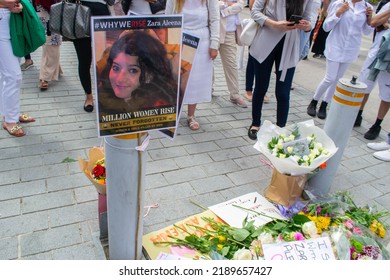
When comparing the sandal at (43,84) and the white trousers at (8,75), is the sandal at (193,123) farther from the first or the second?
the sandal at (43,84)

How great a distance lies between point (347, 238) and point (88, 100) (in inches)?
131

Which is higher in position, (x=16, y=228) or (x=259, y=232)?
(x=259, y=232)

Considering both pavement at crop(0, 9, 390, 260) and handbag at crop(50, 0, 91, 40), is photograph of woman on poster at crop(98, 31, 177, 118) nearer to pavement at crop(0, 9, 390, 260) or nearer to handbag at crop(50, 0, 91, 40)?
pavement at crop(0, 9, 390, 260)

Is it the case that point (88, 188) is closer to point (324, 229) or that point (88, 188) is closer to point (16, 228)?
point (16, 228)

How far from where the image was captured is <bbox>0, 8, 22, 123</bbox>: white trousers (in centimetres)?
308

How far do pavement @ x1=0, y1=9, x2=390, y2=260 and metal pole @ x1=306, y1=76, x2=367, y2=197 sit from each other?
40 centimetres

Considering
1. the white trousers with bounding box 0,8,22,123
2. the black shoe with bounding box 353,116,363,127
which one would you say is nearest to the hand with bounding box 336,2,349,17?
the black shoe with bounding box 353,116,363,127

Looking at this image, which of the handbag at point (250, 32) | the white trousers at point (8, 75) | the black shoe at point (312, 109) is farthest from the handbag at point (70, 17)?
the black shoe at point (312, 109)

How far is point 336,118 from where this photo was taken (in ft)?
9.21

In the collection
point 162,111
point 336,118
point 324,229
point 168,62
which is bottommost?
point 324,229

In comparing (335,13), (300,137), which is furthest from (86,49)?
(335,13)
